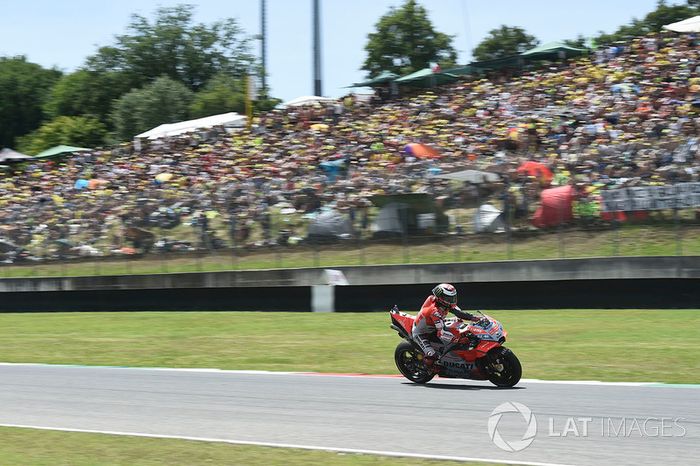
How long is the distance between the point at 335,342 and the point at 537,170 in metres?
7.05

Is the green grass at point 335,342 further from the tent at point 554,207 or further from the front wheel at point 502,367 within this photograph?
the tent at point 554,207

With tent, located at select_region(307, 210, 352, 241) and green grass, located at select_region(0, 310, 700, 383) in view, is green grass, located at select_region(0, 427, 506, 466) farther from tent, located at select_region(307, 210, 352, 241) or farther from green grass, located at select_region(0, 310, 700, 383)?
tent, located at select_region(307, 210, 352, 241)

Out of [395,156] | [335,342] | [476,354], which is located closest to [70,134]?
[395,156]

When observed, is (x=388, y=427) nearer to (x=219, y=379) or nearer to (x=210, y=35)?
(x=219, y=379)

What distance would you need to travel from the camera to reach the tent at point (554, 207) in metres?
19.4

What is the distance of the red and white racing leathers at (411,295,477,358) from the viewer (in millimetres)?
10672

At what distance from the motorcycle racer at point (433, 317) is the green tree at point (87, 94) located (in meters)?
65.2

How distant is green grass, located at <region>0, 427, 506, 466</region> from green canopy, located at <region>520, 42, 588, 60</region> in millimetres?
27249

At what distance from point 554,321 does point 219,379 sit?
24.5ft

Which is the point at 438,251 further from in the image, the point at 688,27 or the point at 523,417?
the point at 688,27

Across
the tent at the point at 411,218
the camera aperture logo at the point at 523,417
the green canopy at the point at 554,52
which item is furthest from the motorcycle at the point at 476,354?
the green canopy at the point at 554,52

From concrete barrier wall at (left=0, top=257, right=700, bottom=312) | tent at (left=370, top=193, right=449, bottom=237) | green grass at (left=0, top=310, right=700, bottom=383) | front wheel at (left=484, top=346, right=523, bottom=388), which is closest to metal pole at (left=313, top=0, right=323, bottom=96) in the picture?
concrete barrier wall at (left=0, top=257, right=700, bottom=312)

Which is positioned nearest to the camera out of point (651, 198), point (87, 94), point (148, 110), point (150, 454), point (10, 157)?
point (150, 454)

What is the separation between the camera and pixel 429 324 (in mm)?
10727
